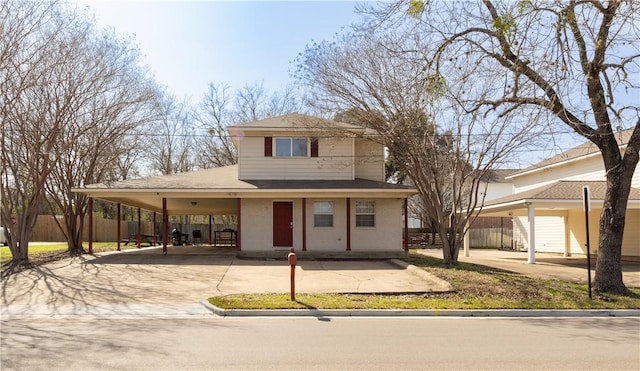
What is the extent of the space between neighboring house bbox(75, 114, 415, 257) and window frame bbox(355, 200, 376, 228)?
43 mm

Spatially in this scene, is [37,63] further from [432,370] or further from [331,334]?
[432,370]

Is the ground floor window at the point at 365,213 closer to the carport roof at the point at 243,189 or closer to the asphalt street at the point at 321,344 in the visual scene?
the carport roof at the point at 243,189

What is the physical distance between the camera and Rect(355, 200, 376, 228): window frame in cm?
2239

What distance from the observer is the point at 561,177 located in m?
29.3

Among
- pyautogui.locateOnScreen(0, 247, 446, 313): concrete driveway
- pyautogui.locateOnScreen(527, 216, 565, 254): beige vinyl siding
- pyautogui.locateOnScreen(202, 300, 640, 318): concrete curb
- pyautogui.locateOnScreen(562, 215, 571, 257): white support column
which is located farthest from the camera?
pyautogui.locateOnScreen(527, 216, 565, 254): beige vinyl siding

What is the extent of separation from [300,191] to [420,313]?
10.6 metres

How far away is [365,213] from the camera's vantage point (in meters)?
22.4

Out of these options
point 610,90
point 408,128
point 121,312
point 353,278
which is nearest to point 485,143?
point 408,128

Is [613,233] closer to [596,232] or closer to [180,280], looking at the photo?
[180,280]

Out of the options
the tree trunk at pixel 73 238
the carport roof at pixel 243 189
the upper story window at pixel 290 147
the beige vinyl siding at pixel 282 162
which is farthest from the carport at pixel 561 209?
the tree trunk at pixel 73 238

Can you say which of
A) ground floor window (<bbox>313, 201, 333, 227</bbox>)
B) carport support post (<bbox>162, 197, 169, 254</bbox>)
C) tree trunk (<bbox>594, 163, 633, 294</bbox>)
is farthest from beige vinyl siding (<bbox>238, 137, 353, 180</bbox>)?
tree trunk (<bbox>594, 163, 633, 294</bbox>)

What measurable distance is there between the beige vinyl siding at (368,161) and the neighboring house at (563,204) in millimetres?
6043

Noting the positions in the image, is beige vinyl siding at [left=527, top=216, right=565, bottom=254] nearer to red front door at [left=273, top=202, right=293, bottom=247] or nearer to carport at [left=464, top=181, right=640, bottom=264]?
carport at [left=464, top=181, right=640, bottom=264]

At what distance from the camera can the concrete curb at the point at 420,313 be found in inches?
424
